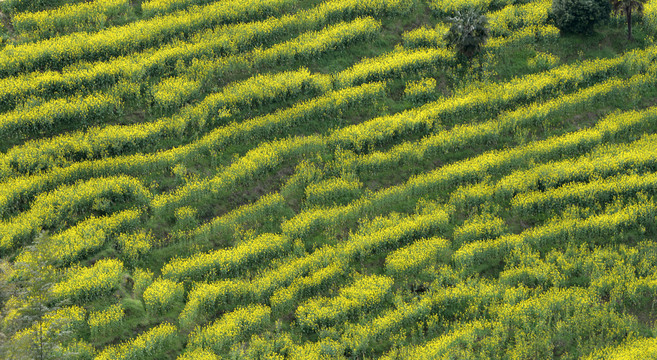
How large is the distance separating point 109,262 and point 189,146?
8.76 metres

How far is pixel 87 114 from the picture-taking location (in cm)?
3812

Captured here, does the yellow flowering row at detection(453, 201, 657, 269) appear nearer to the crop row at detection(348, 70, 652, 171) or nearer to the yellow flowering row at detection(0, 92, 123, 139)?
the crop row at detection(348, 70, 652, 171)

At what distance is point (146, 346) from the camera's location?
2755cm

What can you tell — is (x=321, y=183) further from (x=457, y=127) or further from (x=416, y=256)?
(x=457, y=127)

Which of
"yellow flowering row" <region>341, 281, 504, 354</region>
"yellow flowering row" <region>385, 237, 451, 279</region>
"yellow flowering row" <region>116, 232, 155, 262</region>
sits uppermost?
"yellow flowering row" <region>116, 232, 155, 262</region>

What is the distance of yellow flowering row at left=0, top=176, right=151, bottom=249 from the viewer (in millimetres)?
31159

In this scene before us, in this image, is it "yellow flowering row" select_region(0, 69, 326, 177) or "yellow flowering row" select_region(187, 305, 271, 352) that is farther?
"yellow flowering row" select_region(0, 69, 326, 177)

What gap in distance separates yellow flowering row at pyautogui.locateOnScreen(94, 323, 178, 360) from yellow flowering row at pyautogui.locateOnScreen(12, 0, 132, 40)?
22713 millimetres

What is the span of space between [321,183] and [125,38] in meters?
16.1

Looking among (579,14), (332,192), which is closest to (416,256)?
(332,192)

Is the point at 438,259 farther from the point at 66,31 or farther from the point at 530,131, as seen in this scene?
the point at 66,31

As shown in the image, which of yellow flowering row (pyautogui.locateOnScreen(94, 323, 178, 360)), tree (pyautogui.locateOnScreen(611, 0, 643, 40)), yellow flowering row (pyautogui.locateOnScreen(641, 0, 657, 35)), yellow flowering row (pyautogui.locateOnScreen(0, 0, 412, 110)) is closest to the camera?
yellow flowering row (pyautogui.locateOnScreen(94, 323, 178, 360))

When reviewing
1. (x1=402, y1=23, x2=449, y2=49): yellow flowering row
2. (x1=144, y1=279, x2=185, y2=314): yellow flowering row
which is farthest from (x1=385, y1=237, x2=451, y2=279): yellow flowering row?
(x1=402, y1=23, x2=449, y2=49): yellow flowering row

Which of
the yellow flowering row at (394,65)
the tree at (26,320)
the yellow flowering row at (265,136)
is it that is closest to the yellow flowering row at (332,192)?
the yellow flowering row at (265,136)
